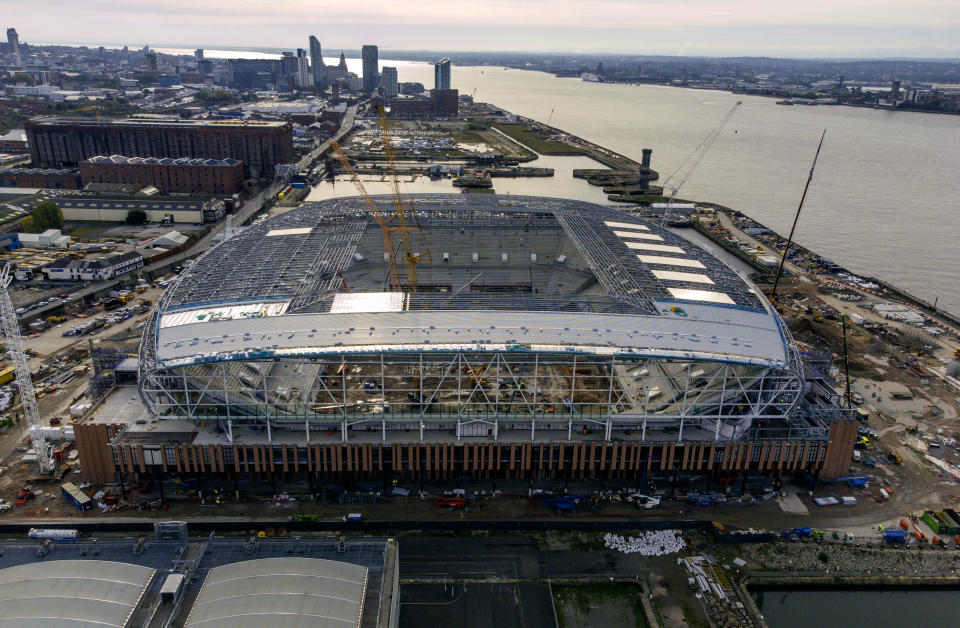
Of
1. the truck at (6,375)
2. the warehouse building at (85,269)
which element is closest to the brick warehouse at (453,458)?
the truck at (6,375)

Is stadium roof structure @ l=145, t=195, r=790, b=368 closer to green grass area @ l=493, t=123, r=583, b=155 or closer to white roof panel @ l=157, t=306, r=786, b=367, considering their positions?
white roof panel @ l=157, t=306, r=786, b=367

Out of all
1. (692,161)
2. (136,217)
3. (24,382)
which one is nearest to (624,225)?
(24,382)

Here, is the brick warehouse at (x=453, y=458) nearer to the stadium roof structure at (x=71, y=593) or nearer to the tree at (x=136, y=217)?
the stadium roof structure at (x=71, y=593)

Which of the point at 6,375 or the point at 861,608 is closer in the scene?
the point at 861,608

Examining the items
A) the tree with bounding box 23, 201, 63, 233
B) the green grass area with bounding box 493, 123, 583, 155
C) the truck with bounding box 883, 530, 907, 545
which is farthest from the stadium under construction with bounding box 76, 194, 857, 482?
the green grass area with bounding box 493, 123, 583, 155

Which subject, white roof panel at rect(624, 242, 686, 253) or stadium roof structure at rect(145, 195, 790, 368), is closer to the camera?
stadium roof structure at rect(145, 195, 790, 368)

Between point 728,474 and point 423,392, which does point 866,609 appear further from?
point 423,392

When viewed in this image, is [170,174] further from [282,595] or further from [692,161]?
[692,161]
